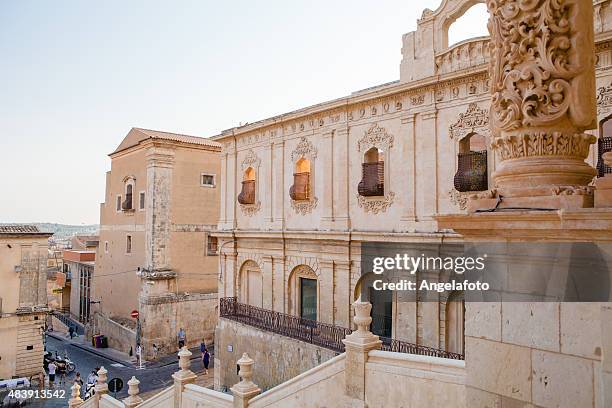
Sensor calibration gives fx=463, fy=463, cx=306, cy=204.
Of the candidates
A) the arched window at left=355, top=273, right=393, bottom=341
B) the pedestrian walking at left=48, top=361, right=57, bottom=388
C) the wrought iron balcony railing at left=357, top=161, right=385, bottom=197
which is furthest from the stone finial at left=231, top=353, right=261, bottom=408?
the pedestrian walking at left=48, top=361, right=57, bottom=388

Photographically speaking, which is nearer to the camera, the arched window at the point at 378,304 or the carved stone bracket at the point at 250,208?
the arched window at the point at 378,304

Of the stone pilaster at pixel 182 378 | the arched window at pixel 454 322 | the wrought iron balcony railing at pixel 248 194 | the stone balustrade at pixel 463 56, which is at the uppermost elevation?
the stone balustrade at pixel 463 56

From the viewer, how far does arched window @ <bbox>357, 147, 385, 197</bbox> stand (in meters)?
14.3

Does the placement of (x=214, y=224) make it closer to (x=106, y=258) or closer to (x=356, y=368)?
(x=106, y=258)

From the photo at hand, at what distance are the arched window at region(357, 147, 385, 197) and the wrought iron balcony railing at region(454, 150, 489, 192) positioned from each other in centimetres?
256

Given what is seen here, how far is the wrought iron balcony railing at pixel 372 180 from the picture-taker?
1430 centimetres

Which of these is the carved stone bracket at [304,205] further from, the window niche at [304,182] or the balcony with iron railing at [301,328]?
the balcony with iron railing at [301,328]

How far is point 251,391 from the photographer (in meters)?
9.12

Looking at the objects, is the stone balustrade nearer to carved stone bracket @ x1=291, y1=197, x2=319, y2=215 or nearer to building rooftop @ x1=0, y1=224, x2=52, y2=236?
carved stone bracket @ x1=291, y1=197, x2=319, y2=215

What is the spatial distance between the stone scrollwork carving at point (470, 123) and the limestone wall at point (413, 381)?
7.58 meters

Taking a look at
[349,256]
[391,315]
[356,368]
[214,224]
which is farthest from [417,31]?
[214,224]

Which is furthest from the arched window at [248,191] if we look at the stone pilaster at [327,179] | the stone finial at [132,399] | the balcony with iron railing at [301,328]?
the stone finial at [132,399]

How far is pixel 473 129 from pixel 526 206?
369 inches

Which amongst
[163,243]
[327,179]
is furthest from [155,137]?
[327,179]
